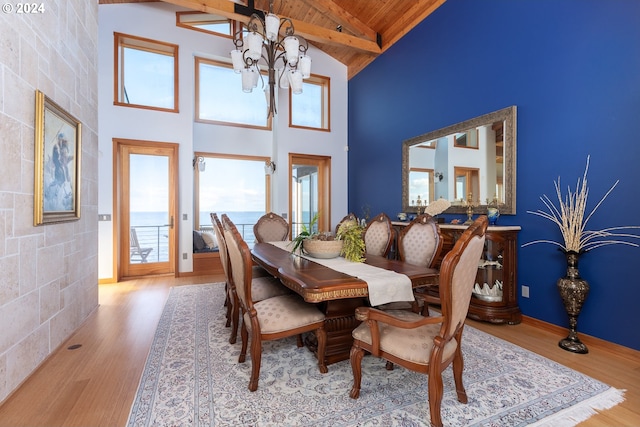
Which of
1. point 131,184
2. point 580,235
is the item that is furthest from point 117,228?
point 580,235

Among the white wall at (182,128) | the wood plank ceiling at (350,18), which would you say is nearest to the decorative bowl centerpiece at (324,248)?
the white wall at (182,128)

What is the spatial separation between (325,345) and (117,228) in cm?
412

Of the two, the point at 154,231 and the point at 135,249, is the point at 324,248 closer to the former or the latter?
the point at 154,231

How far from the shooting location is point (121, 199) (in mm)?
4707

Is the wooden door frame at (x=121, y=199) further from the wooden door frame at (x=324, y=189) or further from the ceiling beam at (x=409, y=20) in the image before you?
the ceiling beam at (x=409, y=20)

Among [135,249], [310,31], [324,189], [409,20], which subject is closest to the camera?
[409,20]

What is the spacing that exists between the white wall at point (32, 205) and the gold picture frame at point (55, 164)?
1.7 inches

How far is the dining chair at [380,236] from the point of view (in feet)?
9.90

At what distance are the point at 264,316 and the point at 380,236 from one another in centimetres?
162

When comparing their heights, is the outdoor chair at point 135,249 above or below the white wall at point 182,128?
below

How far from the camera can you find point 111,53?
4551 mm

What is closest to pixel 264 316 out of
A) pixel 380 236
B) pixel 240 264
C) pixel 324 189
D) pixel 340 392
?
pixel 240 264

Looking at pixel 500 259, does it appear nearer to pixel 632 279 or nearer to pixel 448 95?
pixel 632 279

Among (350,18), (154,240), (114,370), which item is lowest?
(114,370)
